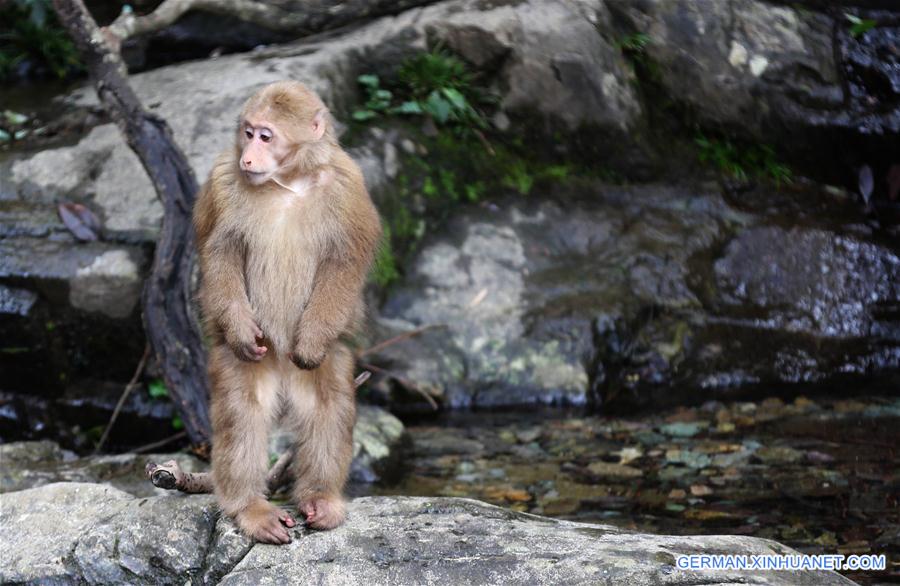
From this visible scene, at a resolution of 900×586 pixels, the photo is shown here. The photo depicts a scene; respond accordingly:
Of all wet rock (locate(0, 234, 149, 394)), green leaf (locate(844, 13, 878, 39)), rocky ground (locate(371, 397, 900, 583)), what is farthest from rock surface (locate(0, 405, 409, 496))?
green leaf (locate(844, 13, 878, 39))

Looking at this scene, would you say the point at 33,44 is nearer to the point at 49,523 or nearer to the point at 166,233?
the point at 166,233

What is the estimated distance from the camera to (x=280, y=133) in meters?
3.91

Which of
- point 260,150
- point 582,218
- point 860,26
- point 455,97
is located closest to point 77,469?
point 260,150

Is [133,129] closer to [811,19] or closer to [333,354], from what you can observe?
[333,354]

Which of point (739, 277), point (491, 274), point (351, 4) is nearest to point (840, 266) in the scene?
point (739, 277)

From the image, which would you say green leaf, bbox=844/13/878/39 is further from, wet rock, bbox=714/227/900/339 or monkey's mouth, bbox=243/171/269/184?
monkey's mouth, bbox=243/171/269/184

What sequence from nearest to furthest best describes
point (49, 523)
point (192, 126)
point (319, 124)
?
point (319, 124)
point (49, 523)
point (192, 126)

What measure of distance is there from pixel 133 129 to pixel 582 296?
3.00 metres

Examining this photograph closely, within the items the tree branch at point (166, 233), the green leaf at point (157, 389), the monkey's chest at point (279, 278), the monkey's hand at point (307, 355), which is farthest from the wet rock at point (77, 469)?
the monkey's hand at point (307, 355)

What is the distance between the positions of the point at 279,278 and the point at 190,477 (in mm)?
830

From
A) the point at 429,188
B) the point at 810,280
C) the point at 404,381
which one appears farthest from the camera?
the point at 429,188

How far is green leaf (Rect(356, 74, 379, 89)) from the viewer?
787 cm

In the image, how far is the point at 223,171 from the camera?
405 cm

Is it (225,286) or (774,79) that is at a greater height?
(225,286)
